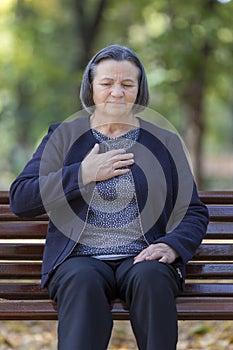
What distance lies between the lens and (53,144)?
11.5ft

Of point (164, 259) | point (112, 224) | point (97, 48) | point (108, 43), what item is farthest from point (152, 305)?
point (97, 48)

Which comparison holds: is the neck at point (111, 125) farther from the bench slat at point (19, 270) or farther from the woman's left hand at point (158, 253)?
the bench slat at point (19, 270)

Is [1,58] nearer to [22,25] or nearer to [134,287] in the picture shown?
[22,25]

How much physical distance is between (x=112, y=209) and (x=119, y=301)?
1.40 ft

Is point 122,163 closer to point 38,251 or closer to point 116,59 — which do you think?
point 116,59

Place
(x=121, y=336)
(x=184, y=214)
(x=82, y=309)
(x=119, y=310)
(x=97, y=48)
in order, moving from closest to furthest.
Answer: (x=82, y=309) < (x=119, y=310) < (x=184, y=214) < (x=121, y=336) < (x=97, y=48)

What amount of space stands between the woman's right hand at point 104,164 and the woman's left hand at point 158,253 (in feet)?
1.27

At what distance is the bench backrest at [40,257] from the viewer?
140 inches

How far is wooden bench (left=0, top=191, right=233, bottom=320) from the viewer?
319cm

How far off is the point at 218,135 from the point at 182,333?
77.1 feet

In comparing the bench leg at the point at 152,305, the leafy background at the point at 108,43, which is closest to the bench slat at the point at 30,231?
the bench leg at the point at 152,305

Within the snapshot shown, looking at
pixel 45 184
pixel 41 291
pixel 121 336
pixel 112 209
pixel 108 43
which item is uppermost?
pixel 45 184

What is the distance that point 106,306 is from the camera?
9.80ft

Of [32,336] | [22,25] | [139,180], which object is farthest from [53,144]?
[22,25]
